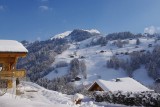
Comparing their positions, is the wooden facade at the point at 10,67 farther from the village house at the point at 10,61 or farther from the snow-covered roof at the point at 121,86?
the snow-covered roof at the point at 121,86

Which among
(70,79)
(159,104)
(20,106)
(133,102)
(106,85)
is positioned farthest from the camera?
(70,79)

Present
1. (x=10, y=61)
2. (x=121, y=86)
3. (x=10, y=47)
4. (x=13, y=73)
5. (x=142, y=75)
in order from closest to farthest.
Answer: (x=13, y=73), (x=10, y=47), (x=10, y=61), (x=121, y=86), (x=142, y=75)

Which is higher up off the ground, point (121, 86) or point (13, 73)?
point (13, 73)

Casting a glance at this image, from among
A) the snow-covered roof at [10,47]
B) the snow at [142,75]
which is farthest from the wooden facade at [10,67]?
the snow at [142,75]

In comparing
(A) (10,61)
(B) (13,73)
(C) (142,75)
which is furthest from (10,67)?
(C) (142,75)

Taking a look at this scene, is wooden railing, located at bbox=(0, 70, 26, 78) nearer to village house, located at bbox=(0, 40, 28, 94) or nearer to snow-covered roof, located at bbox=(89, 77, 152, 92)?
village house, located at bbox=(0, 40, 28, 94)

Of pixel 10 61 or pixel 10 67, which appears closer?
pixel 10 61

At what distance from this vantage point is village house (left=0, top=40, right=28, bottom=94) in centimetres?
2608

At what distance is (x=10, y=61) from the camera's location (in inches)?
1147

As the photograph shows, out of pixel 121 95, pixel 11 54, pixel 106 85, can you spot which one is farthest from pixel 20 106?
Result: pixel 106 85

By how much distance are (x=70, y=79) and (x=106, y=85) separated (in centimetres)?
13565

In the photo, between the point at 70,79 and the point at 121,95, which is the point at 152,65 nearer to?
the point at 70,79

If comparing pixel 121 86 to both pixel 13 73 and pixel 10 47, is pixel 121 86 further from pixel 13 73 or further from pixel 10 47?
pixel 13 73

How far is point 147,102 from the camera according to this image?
28703 mm
